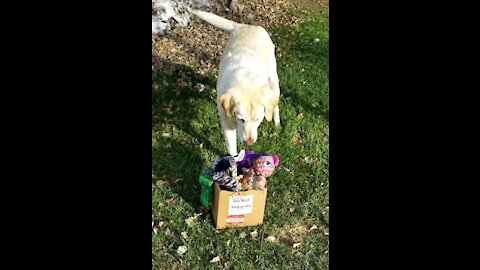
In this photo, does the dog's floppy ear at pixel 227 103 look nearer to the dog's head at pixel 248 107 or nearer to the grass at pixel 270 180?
the dog's head at pixel 248 107

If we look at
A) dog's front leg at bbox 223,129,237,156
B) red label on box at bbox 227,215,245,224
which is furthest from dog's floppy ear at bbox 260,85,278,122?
red label on box at bbox 227,215,245,224

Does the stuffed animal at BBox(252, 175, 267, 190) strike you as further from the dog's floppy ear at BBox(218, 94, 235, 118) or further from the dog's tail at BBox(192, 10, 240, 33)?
the dog's tail at BBox(192, 10, 240, 33)

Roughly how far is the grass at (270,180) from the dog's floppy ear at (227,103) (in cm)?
84

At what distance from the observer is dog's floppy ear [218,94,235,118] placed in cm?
332

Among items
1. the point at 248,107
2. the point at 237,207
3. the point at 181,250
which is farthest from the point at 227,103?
the point at 181,250

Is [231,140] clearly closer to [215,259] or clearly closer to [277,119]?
[277,119]

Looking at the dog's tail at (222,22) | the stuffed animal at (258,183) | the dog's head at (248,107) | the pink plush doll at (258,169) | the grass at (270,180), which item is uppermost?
the dog's tail at (222,22)

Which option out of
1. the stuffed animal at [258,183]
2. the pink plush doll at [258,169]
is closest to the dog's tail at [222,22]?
the pink plush doll at [258,169]

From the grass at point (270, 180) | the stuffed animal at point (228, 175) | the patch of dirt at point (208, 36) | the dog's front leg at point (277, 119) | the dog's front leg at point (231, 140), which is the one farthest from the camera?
the patch of dirt at point (208, 36)

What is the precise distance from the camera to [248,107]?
3.31 metres

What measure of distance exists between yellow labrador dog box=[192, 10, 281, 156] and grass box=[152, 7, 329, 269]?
0.43 m

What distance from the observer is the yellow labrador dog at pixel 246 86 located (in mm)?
3328
